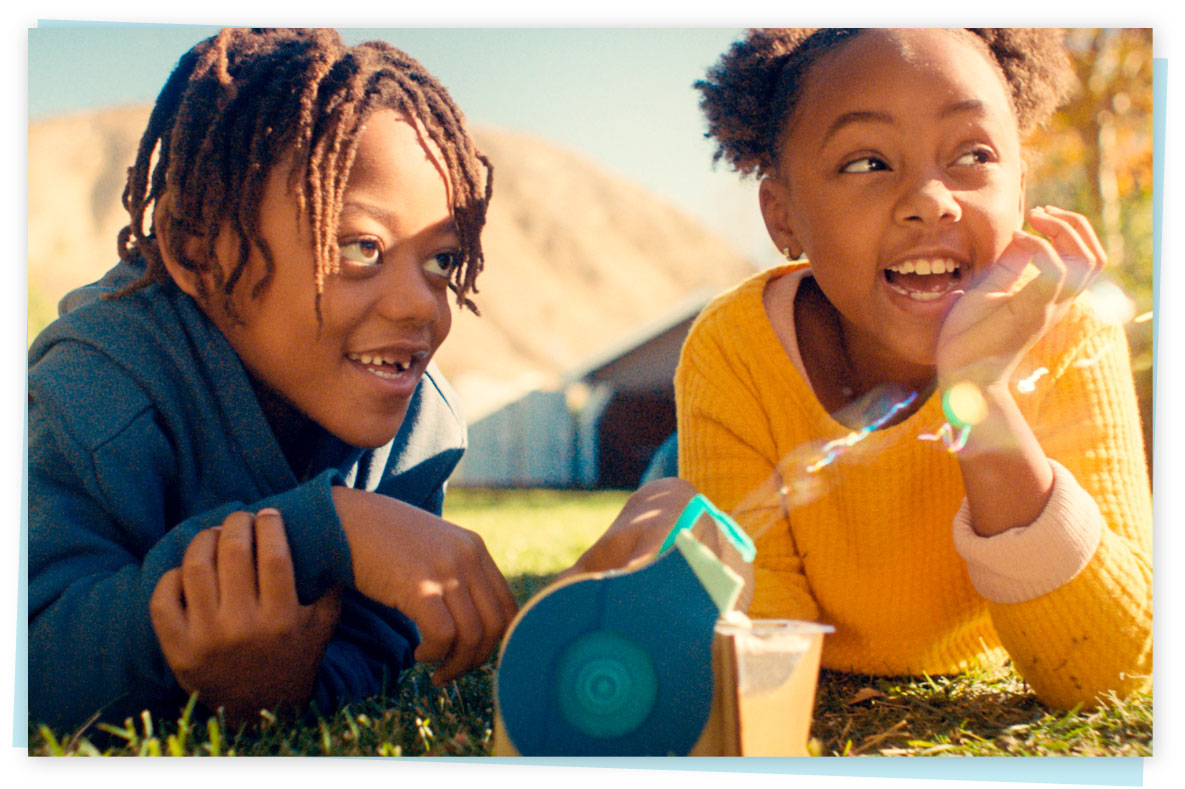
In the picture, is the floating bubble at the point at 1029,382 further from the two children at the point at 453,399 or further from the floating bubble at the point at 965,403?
the floating bubble at the point at 965,403

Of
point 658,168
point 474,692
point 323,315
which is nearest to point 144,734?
point 474,692

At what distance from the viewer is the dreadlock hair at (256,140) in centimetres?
139

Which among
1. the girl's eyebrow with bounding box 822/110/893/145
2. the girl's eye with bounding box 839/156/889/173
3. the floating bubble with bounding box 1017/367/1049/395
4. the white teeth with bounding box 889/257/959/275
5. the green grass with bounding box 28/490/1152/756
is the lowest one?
the green grass with bounding box 28/490/1152/756

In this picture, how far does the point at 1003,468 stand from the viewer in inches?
51.2

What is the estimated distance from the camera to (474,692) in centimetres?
137

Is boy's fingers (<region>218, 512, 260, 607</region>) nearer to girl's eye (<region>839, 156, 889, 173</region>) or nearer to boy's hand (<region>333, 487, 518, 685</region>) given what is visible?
boy's hand (<region>333, 487, 518, 685</region>)

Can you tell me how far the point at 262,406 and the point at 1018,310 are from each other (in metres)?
1.10

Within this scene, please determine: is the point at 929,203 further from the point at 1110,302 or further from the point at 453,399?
the point at 453,399

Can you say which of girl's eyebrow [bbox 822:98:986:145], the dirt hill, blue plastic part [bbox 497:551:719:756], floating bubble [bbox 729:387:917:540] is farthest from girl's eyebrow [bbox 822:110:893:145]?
the dirt hill

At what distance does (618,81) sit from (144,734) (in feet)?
4.29

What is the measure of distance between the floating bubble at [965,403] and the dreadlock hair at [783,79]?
1.85 feet

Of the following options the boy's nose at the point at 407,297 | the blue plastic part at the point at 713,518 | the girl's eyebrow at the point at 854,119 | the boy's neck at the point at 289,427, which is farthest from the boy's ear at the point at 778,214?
the boy's neck at the point at 289,427

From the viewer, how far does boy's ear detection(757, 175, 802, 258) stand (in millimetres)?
1670

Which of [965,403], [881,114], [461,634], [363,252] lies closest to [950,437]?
[965,403]
